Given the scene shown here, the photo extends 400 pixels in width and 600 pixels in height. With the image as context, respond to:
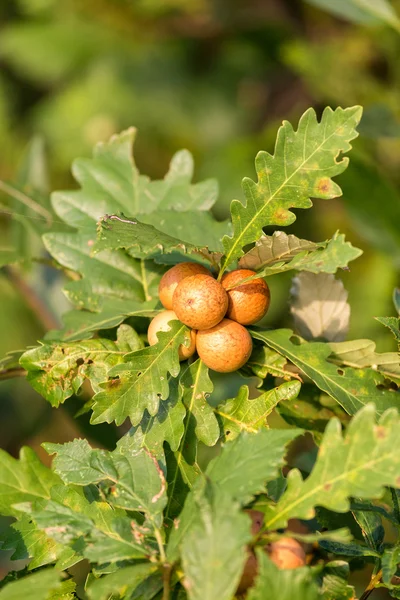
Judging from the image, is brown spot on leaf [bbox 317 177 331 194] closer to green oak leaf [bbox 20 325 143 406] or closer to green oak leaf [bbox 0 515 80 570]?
green oak leaf [bbox 20 325 143 406]

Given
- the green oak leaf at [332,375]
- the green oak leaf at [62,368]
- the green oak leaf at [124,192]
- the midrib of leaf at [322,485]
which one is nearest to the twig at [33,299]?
the green oak leaf at [124,192]

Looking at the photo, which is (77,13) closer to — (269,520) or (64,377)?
(64,377)

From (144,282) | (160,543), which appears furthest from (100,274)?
(160,543)

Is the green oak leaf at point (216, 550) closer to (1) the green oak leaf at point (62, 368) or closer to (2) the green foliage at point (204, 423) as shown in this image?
(2) the green foliage at point (204, 423)

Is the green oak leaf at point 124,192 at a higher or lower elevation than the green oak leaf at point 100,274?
higher

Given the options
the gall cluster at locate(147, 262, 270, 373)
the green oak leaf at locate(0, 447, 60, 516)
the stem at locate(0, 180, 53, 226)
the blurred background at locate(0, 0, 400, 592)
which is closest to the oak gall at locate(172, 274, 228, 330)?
the gall cluster at locate(147, 262, 270, 373)

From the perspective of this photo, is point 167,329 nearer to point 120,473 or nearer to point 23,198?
point 120,473

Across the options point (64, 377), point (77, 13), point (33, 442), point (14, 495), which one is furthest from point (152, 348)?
Result: point (77, 13)
